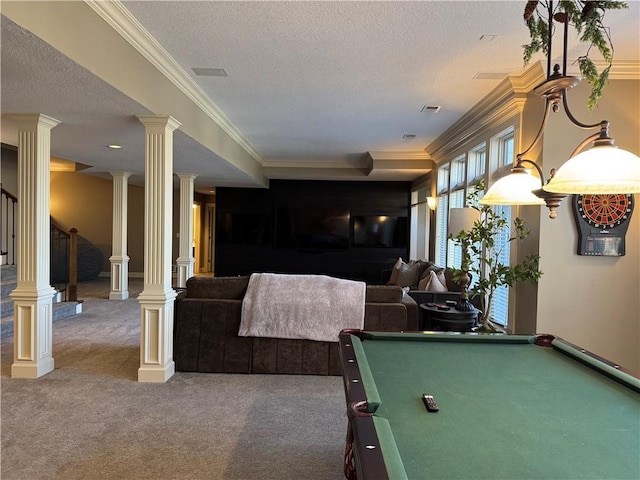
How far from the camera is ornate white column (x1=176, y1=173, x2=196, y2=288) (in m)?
7.75

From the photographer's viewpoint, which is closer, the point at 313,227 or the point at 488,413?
the point at 488,413

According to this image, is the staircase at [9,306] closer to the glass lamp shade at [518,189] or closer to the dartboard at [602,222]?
the glass lamp shade at [518,189]

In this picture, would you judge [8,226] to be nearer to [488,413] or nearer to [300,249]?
[300,249]

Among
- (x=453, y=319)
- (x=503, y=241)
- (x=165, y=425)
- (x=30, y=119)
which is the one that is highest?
(x=30, y=119)

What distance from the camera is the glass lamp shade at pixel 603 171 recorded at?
152cm

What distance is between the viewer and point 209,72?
3.85 m

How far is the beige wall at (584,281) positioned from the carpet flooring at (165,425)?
215 cm

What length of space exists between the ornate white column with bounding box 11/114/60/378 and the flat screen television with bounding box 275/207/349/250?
693 cm

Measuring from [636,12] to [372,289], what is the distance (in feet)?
9.46

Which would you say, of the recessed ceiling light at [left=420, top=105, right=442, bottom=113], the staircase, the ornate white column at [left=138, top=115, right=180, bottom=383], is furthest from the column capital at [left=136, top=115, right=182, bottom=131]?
the staircase

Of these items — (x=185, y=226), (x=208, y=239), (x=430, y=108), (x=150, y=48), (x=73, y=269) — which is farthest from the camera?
(x=208, y=239)

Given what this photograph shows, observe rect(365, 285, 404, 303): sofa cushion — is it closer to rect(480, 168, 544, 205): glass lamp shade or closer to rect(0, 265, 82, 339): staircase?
rect(480, 168, 544, 205): glass lamp shade

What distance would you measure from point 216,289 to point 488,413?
3081mm

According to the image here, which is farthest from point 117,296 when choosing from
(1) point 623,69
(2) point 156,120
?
(1) point 623,69
